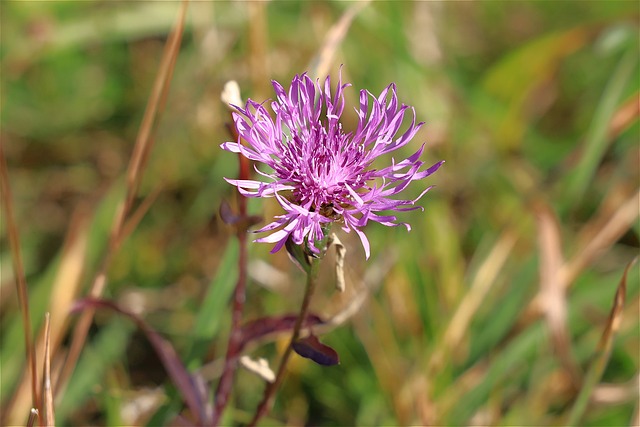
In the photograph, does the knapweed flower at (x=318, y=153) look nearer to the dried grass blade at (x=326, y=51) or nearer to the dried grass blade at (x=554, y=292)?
the dried grass blade at (x=326, y=51)

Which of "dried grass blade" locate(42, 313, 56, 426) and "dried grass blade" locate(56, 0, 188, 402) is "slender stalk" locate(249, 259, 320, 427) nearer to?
"dried grass blade" locate(42, 313, 56, 426)

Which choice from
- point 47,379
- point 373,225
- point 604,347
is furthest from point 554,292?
point 47,379

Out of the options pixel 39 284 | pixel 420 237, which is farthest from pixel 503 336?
pixel 39 284

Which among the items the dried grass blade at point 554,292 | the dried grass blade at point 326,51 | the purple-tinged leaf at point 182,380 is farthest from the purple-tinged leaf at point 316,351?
the dried grass blade at point 554,292

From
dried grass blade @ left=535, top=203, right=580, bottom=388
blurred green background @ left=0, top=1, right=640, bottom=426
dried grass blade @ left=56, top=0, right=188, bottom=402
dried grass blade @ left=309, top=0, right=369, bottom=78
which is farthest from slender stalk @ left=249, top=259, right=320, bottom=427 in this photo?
dried grass blade @ left=535, top=203, right=580, bottom=388

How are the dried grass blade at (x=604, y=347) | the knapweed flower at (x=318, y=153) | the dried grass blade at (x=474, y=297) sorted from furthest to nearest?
1. the dried grass blade at (x=474, y=297)
2. the dried grass blade at (x=604, y=347)
3. the knapweed flower at (x=318, y=153)
